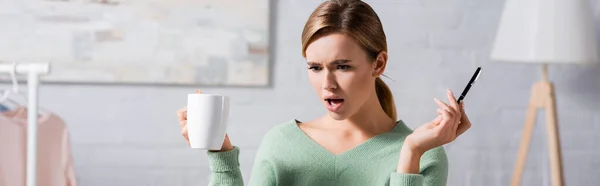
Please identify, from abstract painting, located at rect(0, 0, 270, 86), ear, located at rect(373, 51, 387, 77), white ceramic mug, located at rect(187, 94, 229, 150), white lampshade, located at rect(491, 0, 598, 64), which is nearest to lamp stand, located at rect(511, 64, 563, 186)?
white lampshade, located at rect(491, 0, 598, 64)

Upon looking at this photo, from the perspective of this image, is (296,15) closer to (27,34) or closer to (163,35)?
(163,35)

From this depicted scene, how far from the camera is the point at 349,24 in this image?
1.37 m

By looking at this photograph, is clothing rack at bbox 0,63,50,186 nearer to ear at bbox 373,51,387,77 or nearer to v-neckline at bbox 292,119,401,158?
v-neckline at bbox 292,119,401,158

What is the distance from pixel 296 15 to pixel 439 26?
54 centimetres

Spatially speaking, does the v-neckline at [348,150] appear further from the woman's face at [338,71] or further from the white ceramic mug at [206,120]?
the white ceramic mug at [206,120]

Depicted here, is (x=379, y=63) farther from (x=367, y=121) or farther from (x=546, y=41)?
(x=546, y=41)

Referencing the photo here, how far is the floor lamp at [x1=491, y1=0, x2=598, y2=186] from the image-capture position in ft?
9.70

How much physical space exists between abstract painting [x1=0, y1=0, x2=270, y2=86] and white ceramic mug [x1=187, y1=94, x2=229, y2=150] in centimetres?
165

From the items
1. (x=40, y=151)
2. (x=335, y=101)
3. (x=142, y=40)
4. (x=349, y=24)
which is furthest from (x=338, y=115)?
(x=142, y=40)

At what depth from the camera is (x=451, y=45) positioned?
3.14m

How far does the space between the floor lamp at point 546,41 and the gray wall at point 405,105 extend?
20 cm

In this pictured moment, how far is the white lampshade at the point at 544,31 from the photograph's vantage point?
296 cm

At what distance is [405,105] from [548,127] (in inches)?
20.1

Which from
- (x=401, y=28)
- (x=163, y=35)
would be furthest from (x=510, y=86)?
(x=163, y=35)
